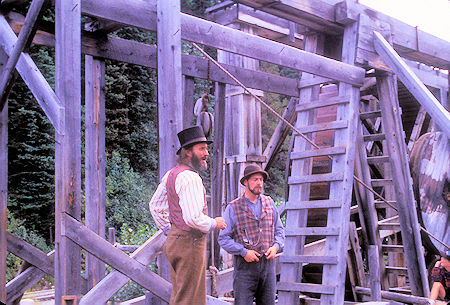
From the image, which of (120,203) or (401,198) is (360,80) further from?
(120,203)

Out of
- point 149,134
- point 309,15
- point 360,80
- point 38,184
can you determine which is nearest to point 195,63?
Answer: point 309,15

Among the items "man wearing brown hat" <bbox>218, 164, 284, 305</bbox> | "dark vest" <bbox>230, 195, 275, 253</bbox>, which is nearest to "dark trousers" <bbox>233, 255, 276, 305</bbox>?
"man wearing brown hat" <bbox>218, 164, 284, 305</bbox>

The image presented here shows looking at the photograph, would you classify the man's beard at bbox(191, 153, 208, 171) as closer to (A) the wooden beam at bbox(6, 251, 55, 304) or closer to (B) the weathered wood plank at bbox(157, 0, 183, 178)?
(B) the weathered wood plank at bbox(157, 0, 183, 178)

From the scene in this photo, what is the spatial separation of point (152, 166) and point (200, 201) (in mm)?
15359

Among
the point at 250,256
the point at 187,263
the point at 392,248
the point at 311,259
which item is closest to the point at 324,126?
the point at 311,259

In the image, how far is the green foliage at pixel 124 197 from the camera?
15540 mm

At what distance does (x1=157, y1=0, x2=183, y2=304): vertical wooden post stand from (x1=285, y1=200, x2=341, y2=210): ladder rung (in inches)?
93.9

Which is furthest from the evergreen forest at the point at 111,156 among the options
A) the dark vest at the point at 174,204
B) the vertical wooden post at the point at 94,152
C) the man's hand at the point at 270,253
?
the dark vest at the point at 174,204

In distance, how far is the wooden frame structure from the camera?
12.9 ft

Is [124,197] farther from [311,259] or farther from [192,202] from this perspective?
[192,202]

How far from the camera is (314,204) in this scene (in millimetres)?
6312

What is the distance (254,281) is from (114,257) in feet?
4.48

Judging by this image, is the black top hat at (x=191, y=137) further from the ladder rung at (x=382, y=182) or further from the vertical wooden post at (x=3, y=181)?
the ladder rung at (x=382, y=182)

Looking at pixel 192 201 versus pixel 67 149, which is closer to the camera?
pixel 192 201
